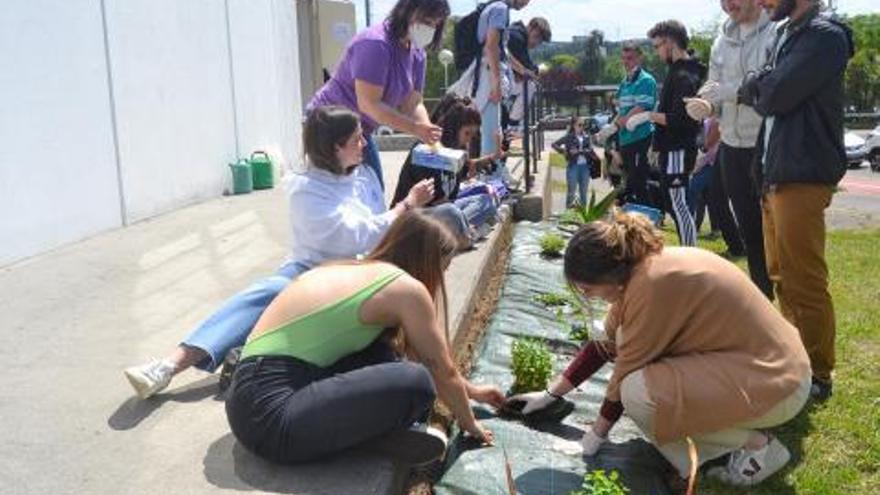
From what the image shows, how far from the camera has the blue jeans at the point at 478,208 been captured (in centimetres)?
564

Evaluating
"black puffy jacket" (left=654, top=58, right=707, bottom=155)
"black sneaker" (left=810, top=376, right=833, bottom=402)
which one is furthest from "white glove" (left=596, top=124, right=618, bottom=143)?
"black sneaker" (left=810, top=376, right=833, bottom=402)

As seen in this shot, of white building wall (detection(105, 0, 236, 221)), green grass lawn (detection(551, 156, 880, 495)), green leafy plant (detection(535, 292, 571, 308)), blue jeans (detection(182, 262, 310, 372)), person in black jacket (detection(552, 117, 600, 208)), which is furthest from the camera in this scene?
person in black jacket (detection(552, 117, 600, 208))

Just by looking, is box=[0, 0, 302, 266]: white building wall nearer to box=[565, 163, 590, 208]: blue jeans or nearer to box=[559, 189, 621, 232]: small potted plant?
box=[559, 189, 621, 232]: small potted plant

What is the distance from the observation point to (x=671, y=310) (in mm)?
2805

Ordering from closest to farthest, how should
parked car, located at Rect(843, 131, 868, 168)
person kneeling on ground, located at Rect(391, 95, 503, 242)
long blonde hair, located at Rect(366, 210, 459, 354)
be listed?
1. long blonde hair, located at Rect(366, 210, 459, 354)
2. person kneeling on ground, located at Rect(391, 95, 503, 242)
3. parked car, located at Rect(843, 131, 868, 168)

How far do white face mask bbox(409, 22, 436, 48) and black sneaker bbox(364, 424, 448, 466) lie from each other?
2.14 m

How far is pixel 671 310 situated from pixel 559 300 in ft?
7.00

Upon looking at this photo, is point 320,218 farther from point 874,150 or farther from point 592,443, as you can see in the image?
point 874,150

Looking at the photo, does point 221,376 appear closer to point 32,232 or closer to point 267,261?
point 267,261

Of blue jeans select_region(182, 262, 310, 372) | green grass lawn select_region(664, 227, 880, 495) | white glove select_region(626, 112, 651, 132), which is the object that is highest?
white glove select_region(626, 112, 651, 132)

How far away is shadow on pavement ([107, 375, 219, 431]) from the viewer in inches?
113

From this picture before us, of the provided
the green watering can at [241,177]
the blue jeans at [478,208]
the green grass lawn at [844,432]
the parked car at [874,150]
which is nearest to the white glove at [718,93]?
the green grass lawn at [844,432]

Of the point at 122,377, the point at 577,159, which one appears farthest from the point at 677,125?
the point at 577,159

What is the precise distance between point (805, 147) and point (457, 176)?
7.61 feet
